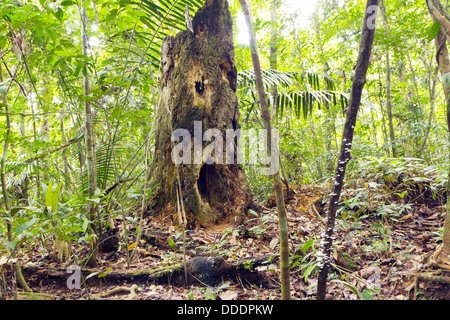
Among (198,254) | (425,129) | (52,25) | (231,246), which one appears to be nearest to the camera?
(52,25)

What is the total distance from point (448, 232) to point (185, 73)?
106 inches

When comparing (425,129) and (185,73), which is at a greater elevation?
(185,73)

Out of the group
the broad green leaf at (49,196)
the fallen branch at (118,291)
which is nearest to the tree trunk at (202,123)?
the fallen branch at (118,291)

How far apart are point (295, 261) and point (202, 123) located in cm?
170

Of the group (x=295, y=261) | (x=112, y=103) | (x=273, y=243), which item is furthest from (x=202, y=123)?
(x=295, y=261)

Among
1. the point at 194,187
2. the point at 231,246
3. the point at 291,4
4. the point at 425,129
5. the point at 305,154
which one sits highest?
the point at 291,4

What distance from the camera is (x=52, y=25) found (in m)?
1.72

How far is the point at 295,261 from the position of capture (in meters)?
1.96

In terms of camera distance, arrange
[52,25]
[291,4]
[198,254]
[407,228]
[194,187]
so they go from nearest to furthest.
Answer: [52,25] → [198,254] → [407,228] → [194,187] → [291,4]

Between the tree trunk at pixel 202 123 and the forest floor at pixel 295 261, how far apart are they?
0.99 feet

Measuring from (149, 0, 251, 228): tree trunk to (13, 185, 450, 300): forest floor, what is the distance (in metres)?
Answer: 0.30

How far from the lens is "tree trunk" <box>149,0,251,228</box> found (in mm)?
2846
